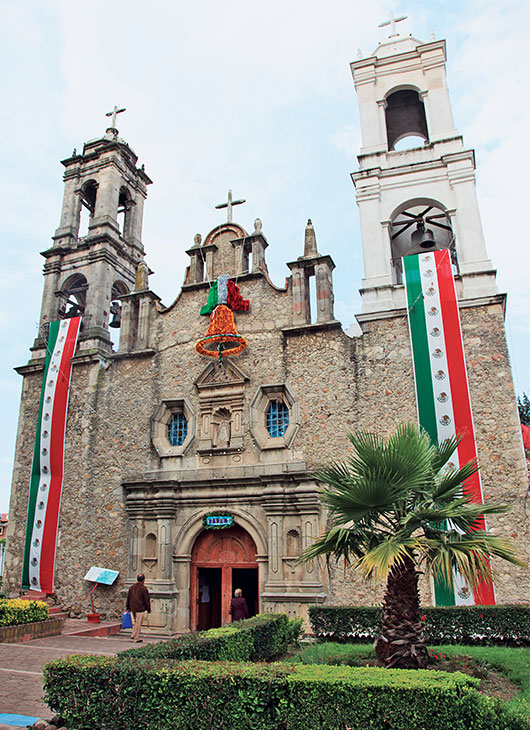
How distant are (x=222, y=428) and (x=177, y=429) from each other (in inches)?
63.1

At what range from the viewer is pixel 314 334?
600 inches

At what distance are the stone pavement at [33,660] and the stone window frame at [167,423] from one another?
4.75m

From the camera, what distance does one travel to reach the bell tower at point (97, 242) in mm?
19531

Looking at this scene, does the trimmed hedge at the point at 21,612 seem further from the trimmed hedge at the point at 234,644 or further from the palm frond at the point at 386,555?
the palm frond at the point at 386,555

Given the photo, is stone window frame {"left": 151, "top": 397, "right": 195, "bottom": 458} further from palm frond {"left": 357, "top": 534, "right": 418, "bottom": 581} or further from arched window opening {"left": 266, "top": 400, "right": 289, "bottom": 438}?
palm frond {"left": 357, "top": 534, "right": 418, "bottom": 581}

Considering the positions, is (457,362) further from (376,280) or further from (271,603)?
(271,603)

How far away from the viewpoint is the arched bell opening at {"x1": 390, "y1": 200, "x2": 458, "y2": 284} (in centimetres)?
1677

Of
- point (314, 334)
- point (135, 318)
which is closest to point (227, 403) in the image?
point (314, 334)

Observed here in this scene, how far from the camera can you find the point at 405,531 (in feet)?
25.4

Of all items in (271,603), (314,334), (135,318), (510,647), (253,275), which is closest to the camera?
(510,647)

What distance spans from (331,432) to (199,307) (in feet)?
19.0

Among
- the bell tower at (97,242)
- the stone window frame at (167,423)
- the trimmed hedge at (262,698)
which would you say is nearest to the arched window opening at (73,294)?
the bell tower at (97,242)

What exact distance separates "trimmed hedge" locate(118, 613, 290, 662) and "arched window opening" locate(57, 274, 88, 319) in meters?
14.5

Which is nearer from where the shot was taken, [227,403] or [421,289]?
[421,289]
